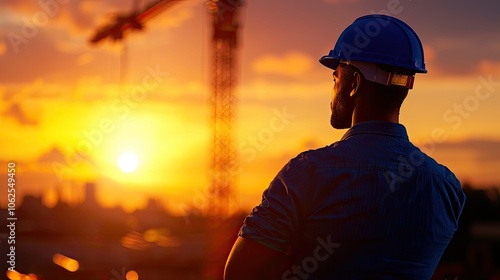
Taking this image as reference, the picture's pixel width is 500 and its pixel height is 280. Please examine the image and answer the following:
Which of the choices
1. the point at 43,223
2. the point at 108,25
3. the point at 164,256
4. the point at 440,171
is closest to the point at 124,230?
the point at 43,223

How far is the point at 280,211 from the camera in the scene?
2.08 metres

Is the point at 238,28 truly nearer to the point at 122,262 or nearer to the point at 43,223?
the point at 122,262

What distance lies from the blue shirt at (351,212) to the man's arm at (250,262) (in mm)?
25

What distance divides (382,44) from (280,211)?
23.7 inches

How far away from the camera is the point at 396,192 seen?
2.21 meters

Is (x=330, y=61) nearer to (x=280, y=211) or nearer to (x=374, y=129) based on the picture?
(x=374, y=129)

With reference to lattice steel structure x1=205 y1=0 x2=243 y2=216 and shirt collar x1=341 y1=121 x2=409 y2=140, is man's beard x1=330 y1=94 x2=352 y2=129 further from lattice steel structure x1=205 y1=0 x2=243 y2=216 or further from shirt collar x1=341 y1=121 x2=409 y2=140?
lattice steel structure x1=205 y1=0 x2=243 y2=216

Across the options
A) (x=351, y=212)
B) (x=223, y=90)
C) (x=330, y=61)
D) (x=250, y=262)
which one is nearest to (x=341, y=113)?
(x=330, y=61)

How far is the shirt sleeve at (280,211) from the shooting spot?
6.84 feet

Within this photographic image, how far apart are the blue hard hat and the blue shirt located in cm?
20

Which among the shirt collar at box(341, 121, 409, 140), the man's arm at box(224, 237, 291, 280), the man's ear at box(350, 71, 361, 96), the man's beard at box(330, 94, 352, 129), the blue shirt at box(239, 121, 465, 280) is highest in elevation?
the man's ear at box(350, 71, 361, 96)

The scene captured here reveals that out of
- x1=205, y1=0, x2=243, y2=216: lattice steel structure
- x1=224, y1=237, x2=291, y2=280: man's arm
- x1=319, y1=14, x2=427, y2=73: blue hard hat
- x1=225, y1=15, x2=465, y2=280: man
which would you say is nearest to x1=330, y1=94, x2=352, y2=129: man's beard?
x1=225, y1=15, x2=465, y2=280: man

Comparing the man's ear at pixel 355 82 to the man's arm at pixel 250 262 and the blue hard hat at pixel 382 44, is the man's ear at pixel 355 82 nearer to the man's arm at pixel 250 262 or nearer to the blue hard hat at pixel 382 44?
the blue hard hat at pixel 382 44

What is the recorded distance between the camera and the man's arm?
211 centimetres
